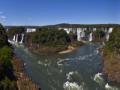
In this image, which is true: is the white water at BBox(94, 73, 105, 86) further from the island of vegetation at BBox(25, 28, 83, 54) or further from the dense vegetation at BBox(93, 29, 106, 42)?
the dense vegetation at BBox(93, 29, 106, 42)

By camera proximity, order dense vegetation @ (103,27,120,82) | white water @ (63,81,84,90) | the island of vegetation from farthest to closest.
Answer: the island of vegetation < dense vegetation @ (103,27,120,82) < white water @ (63,81,84,90)

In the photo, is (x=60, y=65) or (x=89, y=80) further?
(x=60, y=65)

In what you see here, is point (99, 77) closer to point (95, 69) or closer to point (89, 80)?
point (89, 80)

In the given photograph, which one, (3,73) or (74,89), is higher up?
(3,73)

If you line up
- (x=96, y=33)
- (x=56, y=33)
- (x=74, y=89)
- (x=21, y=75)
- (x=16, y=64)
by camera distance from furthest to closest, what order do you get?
(x=96, y=33) → (x=56, y=33) → (x=16, y=64) → (x=21, y=75) → (x=74, y=89)

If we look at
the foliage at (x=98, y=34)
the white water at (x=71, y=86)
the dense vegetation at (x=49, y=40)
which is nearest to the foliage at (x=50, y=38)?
the dense vegetation at (x=49, y=40)

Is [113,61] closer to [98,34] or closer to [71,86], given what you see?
[71,86]

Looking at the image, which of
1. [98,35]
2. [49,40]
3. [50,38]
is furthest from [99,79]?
[98,35]

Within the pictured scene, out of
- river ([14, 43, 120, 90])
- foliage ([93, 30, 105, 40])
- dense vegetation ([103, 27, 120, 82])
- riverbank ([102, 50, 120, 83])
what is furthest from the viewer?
foliage ([93, 30, 105, 40])

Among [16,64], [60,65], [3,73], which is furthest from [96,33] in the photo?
[3,73]

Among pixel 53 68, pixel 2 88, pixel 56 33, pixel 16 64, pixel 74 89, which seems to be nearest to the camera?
pixel 2 88

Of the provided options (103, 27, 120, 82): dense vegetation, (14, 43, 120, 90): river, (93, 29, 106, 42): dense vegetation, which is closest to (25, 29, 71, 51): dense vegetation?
(93, 29, 106, 42): dense vegetation
